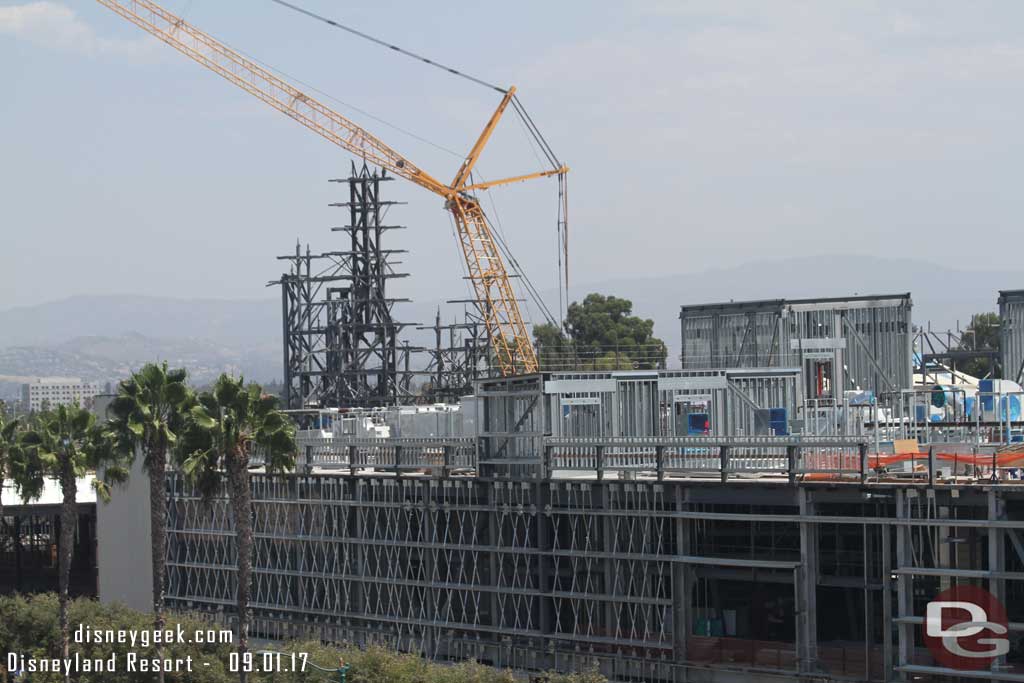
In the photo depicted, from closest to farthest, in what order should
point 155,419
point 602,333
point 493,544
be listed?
point 493,544 → point 155,419 → point 602,333

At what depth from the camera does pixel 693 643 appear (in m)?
39.1

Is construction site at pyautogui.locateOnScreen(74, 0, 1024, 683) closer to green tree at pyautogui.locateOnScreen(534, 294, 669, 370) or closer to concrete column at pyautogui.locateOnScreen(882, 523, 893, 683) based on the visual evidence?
concrete column at pyautogui.locateOnScreen(882, 523, 893, 683)

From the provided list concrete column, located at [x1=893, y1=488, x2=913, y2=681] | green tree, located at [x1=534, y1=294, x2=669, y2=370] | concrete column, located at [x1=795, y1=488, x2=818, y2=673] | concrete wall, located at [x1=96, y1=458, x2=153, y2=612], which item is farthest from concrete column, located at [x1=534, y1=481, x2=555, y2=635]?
green tree, located at [x1=534, y1=294, x2=669, y2=370]

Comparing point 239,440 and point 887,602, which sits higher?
point 239,440

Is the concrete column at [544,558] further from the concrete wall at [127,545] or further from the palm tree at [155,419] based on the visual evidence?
the concrete wall at [127,545]

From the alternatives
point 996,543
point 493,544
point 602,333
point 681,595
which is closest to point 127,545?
point 493,544

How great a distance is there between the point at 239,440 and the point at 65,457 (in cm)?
1160

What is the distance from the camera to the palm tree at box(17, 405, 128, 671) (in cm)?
4772

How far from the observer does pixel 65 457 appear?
48312 millimetres

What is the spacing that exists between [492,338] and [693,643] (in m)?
70.1

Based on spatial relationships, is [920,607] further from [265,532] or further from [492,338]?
[492,338]

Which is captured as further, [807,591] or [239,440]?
[239,440]

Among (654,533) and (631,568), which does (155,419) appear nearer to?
(631,568)

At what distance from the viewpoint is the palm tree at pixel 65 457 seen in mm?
47719
